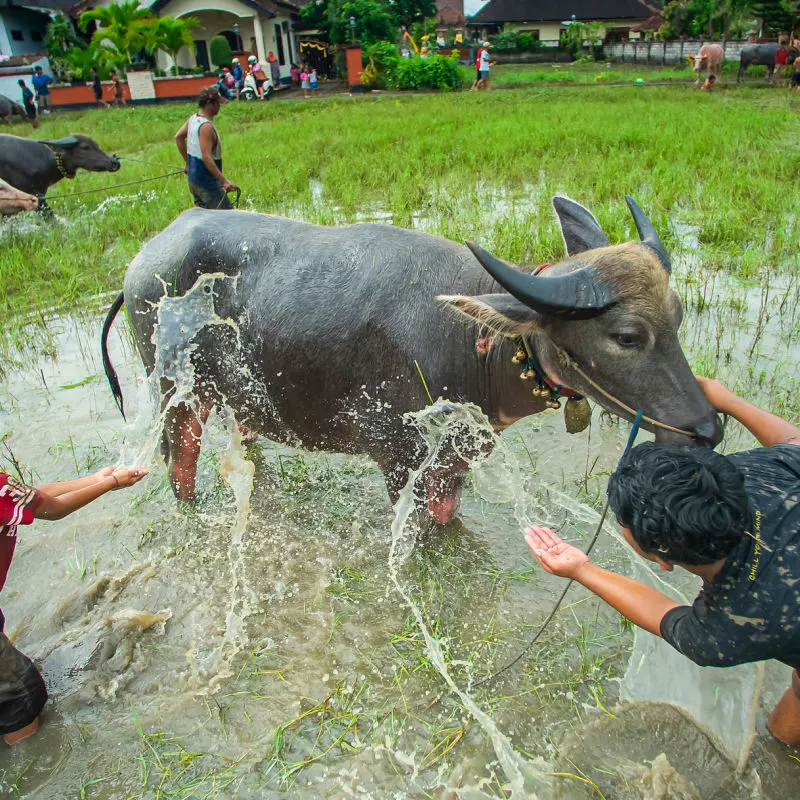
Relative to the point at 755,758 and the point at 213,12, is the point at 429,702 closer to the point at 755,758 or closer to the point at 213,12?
the point at 755,758

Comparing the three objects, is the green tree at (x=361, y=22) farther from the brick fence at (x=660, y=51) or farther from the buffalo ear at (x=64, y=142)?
the buffalo ear at (x=64, y=142)

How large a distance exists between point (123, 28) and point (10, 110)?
652cm

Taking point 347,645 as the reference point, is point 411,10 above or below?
above

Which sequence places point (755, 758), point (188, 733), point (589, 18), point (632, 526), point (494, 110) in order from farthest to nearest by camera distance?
point (589, 18) → point (494, 110) → point (188, 733) → point (755, 758) → point (632, 526)

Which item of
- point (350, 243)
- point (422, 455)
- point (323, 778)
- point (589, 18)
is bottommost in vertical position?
point (323, 778)

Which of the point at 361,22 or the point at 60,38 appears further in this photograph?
the point at 361,22

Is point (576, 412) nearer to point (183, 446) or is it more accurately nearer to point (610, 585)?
point (610, 585)

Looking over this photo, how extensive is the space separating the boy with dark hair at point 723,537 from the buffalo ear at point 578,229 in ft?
3.30

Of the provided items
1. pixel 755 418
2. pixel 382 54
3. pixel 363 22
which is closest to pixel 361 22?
pixel 363 22

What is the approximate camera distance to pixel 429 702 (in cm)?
212

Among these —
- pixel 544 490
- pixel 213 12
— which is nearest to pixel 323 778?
pixel 544 490

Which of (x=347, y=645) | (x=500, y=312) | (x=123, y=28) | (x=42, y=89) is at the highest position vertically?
(x=123, y=28)

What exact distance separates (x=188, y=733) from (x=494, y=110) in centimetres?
1311

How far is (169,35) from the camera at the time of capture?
20.8m
